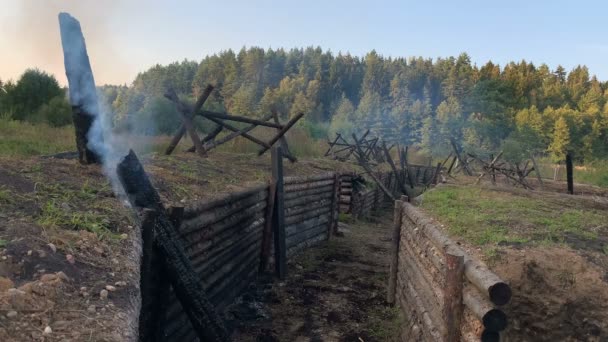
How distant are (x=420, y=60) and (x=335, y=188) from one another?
14073 cm

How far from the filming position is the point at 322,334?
711cm

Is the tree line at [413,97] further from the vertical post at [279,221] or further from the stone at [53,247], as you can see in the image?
the stone at [53,247]

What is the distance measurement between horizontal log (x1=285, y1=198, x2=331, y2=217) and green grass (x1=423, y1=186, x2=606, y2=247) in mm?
3223

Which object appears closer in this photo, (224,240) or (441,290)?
(441,290)

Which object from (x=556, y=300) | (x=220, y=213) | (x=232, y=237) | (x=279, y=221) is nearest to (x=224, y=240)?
(x=232, y=237)

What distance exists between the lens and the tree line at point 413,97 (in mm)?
76750

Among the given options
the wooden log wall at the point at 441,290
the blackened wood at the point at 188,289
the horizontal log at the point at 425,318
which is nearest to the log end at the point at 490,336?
the wooden log wall at the point at 441,290

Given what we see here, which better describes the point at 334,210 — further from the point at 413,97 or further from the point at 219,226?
the point at 413,97

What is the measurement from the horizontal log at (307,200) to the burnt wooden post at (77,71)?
19.6 feet

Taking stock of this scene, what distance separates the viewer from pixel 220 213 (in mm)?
6891

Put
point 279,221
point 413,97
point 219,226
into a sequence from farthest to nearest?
point 413,97 → point 279,221 → point 219,226

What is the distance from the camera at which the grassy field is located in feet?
18.5

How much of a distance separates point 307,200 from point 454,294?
798 centimetres

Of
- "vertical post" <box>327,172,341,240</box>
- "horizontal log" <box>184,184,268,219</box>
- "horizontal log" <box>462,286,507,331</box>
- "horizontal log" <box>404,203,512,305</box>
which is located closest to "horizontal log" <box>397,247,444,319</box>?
"horizontal log" <box>404,203,512,305</box>
